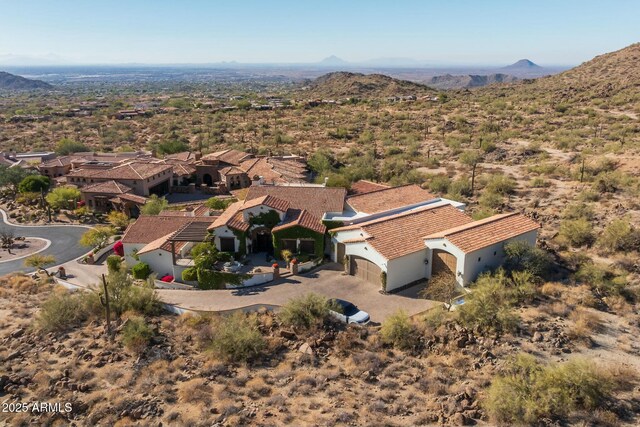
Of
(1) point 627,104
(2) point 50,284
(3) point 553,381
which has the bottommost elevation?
(2) point 50,284

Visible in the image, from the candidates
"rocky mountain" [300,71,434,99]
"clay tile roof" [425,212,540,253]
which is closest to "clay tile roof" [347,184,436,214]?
"clay tile roof" [425,212,540,253]

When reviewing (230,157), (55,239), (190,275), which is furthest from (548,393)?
(230,157)

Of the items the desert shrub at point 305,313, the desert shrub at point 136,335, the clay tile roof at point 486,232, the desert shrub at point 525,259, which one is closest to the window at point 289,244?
the desert shrub at point 305,313

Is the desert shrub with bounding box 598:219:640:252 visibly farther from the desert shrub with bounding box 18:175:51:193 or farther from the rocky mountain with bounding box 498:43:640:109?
the rocky mountain with bounding box 498:43:640:109

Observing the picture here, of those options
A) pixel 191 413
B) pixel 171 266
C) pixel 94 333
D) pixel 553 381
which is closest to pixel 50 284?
pixel 171 266

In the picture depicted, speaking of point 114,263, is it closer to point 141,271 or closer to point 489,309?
point 141,271

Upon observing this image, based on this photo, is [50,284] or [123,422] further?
[50,284]

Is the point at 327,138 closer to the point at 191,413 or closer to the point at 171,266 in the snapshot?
the point at 171,266
